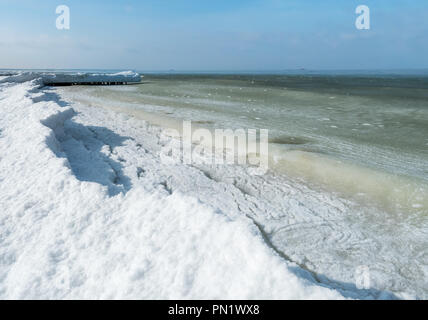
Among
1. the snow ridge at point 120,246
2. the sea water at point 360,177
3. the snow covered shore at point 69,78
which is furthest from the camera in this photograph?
the snow covered shore at point 69,78

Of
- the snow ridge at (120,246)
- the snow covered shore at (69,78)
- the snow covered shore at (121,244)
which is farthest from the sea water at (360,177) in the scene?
the snow covered shore at (69,78)

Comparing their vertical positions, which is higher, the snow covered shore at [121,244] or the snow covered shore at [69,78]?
the snow covered shore at [69,78]

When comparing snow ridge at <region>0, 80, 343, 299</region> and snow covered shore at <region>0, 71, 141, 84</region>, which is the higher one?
snow covered shore at <region>0, 71, 141, 84</region>

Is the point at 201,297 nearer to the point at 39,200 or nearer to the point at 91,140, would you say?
Result: the point at 39,200

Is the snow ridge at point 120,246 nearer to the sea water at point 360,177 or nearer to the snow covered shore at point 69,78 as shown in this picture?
the sea water at point 360,177

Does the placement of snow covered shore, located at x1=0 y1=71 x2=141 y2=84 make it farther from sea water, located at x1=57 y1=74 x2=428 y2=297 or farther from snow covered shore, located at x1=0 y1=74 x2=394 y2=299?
snow covered shore, located at x1=0 y1=74 x2=394 y2=299

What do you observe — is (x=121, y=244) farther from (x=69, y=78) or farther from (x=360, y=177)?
(x=69, y=78)

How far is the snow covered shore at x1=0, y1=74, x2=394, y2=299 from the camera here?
2938 millimetres

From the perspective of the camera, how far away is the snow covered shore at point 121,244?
2938mm

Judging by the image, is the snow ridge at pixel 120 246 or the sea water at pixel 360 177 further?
the sea water at pixel 360 177

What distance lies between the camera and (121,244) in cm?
374

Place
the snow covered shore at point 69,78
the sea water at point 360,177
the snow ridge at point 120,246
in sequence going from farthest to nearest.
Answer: the snow covered shore at point 69,78 < the sea water at point 360,177 < the snow ridge at point 120,246

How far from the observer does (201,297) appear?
9.26 ft

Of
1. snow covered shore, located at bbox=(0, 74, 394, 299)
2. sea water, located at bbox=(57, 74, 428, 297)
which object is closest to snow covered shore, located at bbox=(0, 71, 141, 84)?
sea water, located at bbox=(57, 74, 428, 297)
